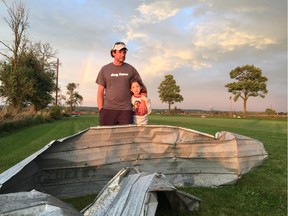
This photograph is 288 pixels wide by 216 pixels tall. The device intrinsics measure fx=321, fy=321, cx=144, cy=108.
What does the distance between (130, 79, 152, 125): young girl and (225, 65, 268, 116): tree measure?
228 ft

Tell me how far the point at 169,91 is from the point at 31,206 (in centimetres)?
9080

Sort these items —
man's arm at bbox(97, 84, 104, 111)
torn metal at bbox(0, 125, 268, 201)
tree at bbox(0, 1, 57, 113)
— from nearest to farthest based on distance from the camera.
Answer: torn metal at bbox(0, 125, 268, 201) → man's arm at bbox(97, 84, 104, 111) → tree at bbox(0, 1, 57, 113)

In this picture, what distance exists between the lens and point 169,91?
304ft

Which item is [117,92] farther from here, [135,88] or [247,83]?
[247,83]

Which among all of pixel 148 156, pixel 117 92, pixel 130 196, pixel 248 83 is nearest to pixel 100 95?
pixel 117 92

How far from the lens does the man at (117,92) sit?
5.53 meters

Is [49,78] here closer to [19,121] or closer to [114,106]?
[19,121]

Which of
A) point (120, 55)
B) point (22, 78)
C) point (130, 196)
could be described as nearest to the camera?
point (130, 196)

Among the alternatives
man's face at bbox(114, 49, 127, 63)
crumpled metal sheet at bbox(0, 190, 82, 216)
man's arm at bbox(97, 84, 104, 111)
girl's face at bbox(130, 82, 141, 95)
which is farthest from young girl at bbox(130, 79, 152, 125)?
crumpled metal sheet at bbox(0, 190, 82, 216)

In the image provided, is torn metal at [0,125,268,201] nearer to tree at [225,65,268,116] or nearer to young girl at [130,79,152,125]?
young girl at [130,79,152,125]

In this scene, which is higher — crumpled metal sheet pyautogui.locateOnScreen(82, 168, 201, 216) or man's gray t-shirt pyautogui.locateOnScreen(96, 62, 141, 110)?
man's gray t-shirt pyautogui.locateOnScreen(96, 62, 141, 110)

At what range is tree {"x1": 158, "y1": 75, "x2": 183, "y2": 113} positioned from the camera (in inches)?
3620

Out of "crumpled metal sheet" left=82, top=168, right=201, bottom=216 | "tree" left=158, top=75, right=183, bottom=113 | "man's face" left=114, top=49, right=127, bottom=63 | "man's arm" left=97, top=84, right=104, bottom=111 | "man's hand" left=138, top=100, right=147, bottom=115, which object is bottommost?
"crumpled metal sheet" left=82, top=168, right=201, bottom=216

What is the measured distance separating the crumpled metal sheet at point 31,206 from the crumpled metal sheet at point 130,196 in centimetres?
52
